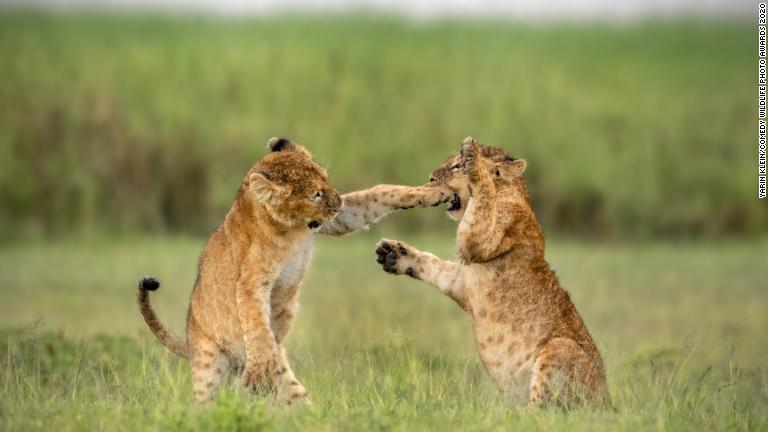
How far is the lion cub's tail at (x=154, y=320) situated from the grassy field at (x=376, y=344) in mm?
A: 172

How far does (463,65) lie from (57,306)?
1182 cm

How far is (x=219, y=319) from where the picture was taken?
762 centimetres

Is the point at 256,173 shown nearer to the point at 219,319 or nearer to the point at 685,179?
the point at 219,319

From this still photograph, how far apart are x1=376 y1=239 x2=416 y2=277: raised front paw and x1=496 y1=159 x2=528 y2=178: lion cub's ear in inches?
26.6

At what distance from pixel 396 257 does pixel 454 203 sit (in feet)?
1.53

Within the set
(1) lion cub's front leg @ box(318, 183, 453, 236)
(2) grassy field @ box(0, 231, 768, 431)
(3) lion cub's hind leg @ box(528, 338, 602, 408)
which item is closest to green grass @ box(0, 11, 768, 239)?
(2) grassy field @ box(0, 231, 768, 431)

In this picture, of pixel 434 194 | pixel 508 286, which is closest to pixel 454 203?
pixel 434 194

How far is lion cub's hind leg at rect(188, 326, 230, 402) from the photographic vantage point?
7.62 metres

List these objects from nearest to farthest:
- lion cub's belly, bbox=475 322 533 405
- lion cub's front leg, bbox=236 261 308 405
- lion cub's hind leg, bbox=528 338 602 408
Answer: lion cub's front leg, bbox=236 261 308 405
lion cub's hind leg, bbox=528 338 602 408
lion cub's belly, bbox=475 322 533 405

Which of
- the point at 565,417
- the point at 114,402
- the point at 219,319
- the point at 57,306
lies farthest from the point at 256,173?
the point at 57,306

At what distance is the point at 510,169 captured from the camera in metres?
7.96

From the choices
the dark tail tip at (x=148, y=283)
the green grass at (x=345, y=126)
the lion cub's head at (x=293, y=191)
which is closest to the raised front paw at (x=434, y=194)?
the lion cub's head at (x=293, y=191)

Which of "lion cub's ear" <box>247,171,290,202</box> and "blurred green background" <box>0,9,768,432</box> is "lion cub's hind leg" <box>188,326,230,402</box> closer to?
"blurred green background" <box>0,9,768,432</box>

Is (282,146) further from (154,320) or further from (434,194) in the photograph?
(154,320)
